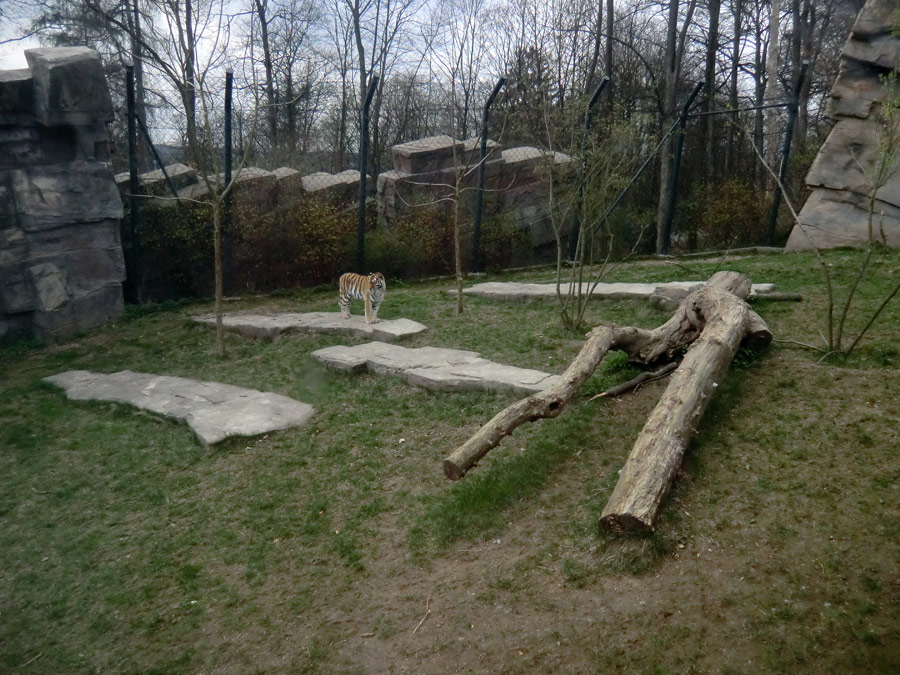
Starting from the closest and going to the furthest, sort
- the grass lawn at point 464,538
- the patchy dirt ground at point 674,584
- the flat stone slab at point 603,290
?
the patchy dirt ground at point 674,584 → the grass lawn at point 464,538 → the flat stone slab at point 603,290

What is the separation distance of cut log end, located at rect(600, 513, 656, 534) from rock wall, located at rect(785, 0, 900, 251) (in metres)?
7.63

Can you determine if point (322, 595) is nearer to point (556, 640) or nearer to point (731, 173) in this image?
point (556, 640)

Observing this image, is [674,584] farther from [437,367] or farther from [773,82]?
[773,82]

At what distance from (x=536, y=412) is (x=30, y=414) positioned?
4.60m

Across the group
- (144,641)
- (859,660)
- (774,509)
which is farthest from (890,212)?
(144,641)

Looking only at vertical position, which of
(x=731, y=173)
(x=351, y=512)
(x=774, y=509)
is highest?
(x=731, y=173)

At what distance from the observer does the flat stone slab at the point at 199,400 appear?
17.9 feet

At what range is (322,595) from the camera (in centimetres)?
358

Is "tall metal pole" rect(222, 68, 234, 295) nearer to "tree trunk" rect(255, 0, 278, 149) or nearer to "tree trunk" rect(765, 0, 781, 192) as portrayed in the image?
"tree trunk" rect(255, 0, 278, 149)

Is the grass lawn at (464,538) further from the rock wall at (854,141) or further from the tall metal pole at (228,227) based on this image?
the tall metal pole at (228,227)

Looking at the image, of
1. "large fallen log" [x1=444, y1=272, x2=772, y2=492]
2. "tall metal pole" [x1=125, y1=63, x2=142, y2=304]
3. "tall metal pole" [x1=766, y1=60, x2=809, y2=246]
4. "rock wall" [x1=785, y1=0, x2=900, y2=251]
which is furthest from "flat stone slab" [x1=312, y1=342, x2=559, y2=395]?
"tall metal pole" [x1=766, y1=60, x2=809, y2=246]

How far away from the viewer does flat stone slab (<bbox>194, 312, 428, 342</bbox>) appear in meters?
7.36

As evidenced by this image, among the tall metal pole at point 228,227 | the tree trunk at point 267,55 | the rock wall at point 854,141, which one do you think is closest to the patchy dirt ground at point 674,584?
the rock wall at point 854,141

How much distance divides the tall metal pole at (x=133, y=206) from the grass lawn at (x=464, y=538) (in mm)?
3994
